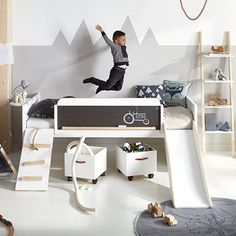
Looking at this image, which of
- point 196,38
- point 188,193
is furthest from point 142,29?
point 188,193

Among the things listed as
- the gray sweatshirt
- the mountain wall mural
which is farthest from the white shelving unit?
the gray sweatshirt

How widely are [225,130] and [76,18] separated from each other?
1.89 metres

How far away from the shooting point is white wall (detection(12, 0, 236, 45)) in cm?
419

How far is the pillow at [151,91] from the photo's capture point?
4137 millimetres

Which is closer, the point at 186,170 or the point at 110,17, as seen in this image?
the point at 186,170

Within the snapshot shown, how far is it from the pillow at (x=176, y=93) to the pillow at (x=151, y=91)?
42 mm

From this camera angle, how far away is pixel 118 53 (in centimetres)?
404

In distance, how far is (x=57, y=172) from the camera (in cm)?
369

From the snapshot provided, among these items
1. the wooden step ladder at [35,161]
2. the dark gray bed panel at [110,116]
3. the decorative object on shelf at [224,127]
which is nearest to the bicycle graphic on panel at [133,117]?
the dark gray bed panel at [110,116]

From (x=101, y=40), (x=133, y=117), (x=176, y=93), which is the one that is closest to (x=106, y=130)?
(x=133, y=117)

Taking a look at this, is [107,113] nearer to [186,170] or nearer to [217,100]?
[186,170]

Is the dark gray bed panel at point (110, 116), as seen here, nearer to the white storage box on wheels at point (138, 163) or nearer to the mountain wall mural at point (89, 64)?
the white storage box on wheels at point (138, 163)

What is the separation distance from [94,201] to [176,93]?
63.3 inches

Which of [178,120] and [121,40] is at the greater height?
[121,40]
